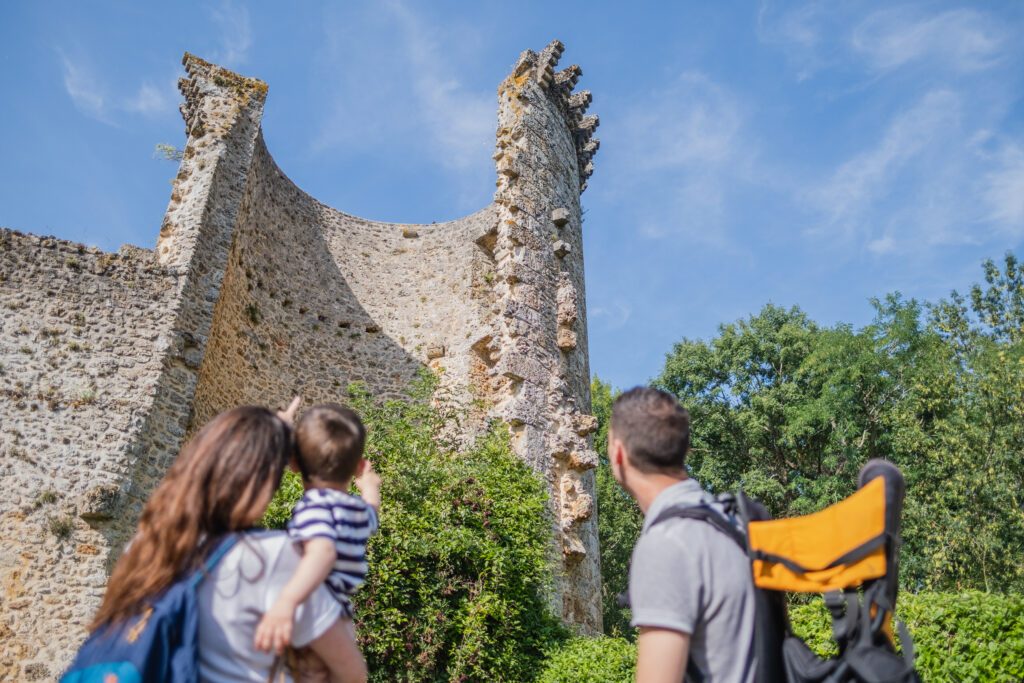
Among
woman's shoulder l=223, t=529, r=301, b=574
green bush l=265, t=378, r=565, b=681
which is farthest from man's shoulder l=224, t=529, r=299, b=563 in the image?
green bush l=265, t=378, r=565, b=681

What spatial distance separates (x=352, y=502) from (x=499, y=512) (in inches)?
266

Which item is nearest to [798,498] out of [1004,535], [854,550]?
[1004,535]

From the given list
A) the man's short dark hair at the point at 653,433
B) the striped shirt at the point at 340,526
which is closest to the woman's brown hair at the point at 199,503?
the striped shirt at the point at 340,526

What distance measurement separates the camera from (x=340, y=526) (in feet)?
7.55

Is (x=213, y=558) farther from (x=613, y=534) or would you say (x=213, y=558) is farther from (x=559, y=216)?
(x=613, y=534)

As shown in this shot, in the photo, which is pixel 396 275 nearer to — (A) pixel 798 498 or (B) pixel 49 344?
(B) pixel 49 344

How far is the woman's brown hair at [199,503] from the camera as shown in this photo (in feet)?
6.45

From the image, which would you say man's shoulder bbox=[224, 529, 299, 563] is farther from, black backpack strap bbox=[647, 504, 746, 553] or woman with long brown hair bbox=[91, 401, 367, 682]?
black backpack strap bbox=[647, 504, 746, 553]

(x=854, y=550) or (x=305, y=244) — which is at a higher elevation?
(x=305, y=244)

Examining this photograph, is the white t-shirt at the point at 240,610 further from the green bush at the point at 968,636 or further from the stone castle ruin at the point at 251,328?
the stone castle ruin at the point at 251,328

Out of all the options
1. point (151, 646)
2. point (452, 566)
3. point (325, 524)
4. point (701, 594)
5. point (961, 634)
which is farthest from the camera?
point (452, 566)

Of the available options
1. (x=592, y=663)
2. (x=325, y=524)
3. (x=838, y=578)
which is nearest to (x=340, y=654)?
(x=325, y=524)

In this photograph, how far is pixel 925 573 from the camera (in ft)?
60.8

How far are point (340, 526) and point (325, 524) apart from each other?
0.10m
